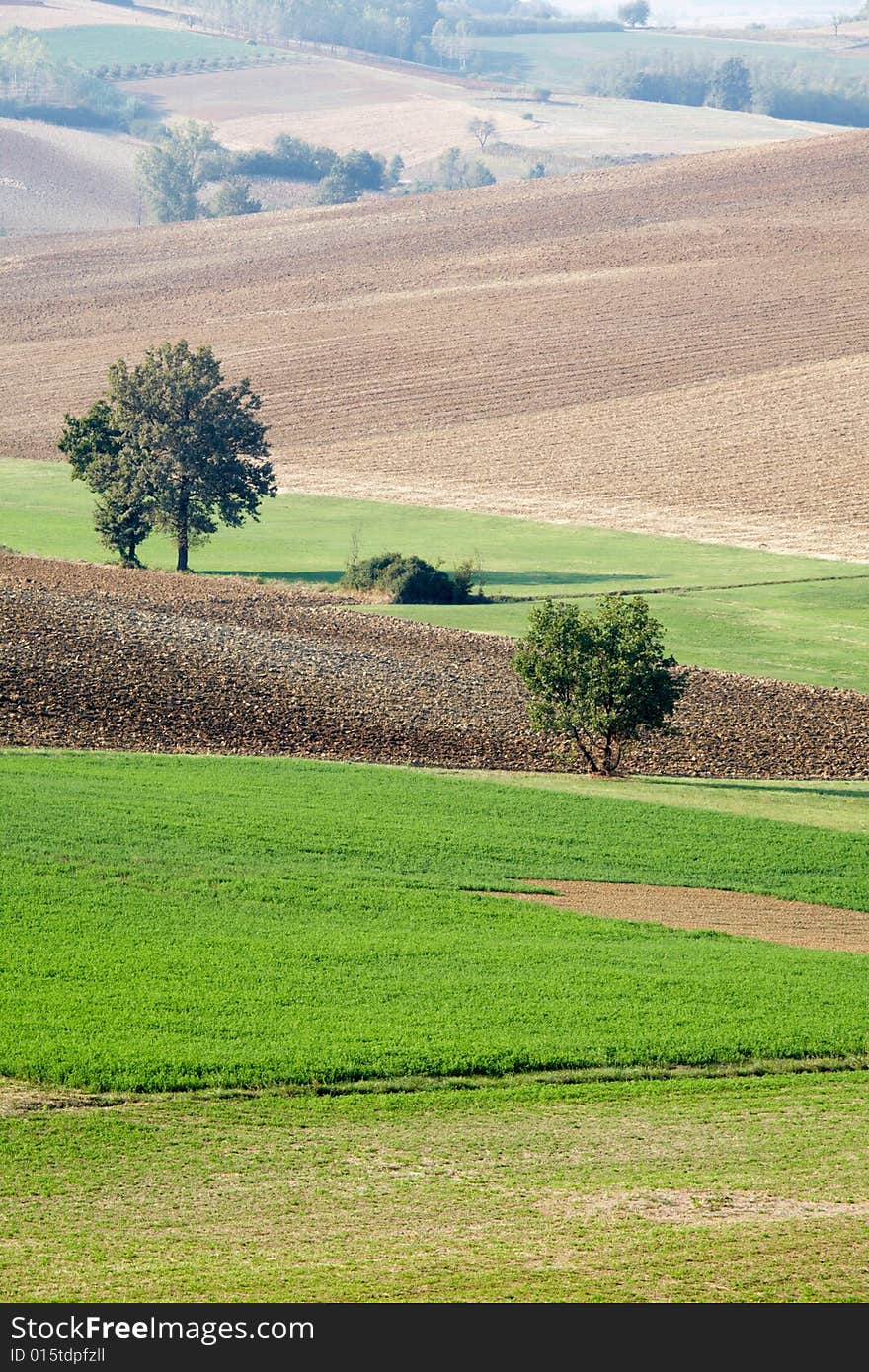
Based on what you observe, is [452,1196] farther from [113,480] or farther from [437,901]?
[113,480]

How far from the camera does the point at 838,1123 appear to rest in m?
19.0

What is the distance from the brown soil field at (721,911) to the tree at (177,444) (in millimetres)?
37652

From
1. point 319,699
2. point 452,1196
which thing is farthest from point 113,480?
point 452,1196

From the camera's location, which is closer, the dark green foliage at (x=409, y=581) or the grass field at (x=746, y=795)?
the grass field at (x=746, y=795)

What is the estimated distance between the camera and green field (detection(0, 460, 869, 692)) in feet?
169

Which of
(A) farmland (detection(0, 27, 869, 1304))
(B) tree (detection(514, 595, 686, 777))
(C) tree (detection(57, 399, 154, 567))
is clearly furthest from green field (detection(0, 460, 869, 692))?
(B) tree (detection(514, 595, 686, 777))

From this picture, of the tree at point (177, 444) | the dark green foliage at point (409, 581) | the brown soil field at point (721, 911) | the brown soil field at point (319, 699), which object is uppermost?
the tree at point (177, 444)

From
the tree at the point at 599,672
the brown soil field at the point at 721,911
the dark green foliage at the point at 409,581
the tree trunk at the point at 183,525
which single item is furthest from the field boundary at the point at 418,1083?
the tree trunk at the point at 183,525

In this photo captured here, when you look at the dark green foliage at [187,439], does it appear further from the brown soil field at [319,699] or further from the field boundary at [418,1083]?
the field boundary at [418,1083]

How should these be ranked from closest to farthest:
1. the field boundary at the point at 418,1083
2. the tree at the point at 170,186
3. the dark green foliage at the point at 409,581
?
the field boundary at the point at 418,1083
the dark green foliage at the point at 409,581
the tree at the point at 170,186

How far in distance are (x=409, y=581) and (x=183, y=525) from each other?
36.2 feet

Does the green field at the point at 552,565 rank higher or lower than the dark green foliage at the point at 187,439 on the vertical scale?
lower

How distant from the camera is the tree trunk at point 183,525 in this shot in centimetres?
6316

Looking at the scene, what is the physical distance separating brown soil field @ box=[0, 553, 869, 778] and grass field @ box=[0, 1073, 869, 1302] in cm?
1936
